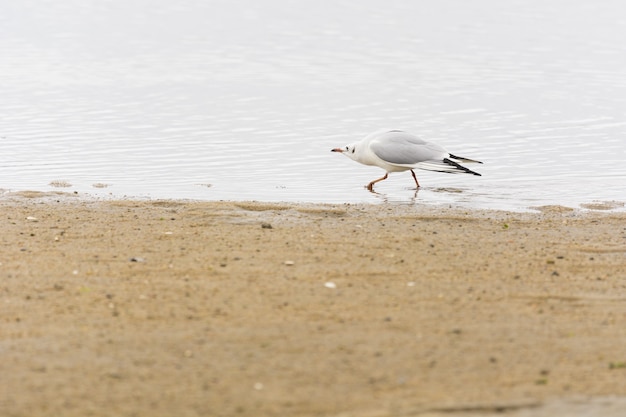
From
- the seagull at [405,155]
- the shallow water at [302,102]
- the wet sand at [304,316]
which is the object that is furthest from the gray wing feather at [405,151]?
the wet sand at [304,316]

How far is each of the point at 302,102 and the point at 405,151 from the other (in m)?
6.79

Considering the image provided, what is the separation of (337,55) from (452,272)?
60.0 ft

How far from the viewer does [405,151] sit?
12547mm

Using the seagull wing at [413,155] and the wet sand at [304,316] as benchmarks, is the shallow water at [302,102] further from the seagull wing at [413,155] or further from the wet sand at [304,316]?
the wet sand at [304,316]

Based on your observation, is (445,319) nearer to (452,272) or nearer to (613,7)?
(452,272)

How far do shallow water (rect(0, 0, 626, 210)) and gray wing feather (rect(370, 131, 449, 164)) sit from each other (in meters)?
0.37

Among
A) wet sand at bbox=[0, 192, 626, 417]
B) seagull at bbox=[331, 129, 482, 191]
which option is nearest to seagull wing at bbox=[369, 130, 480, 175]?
seagull at bbox=[331, 129, 482, 191]

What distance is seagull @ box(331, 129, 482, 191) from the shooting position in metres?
12.5

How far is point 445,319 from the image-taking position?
6.77 meters

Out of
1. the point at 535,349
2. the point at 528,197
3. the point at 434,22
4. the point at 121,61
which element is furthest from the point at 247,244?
the point at 434,22

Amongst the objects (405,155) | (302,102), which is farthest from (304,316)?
(302,102)

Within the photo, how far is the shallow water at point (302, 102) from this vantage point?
42.3ft

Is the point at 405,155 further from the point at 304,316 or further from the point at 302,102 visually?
the point at 302,102

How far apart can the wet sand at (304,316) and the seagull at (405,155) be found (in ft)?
8.30
